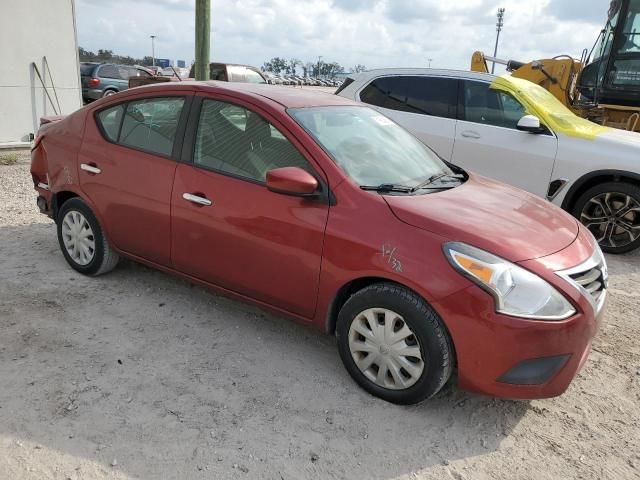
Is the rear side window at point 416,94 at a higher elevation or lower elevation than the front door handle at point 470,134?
higher

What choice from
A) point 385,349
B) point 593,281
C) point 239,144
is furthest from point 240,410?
point 593,281

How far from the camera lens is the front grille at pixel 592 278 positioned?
269cm

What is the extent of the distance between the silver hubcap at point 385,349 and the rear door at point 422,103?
3.75m

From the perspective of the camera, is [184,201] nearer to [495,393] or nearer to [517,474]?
[495,393]

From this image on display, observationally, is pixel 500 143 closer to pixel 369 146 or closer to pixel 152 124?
pixel 369 146

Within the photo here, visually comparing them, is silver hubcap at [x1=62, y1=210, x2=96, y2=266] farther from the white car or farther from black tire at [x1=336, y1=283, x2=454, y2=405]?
the white car

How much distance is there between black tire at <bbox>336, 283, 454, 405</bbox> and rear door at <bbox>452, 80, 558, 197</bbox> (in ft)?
12.4

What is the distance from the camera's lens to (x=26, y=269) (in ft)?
14.7

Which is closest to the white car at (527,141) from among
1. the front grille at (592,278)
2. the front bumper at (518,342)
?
the front grille at (592,278)

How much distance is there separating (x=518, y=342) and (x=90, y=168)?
324 cm

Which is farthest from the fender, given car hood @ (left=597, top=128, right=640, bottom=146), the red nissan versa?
the red nissan versa

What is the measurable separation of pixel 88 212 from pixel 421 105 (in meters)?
4.12

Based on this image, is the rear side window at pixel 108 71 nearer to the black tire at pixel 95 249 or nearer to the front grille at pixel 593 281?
the black tire at pixel 95 249

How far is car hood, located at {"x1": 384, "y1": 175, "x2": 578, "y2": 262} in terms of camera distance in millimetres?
2715
